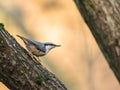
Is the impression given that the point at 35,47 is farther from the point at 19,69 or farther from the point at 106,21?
the point at 106,21

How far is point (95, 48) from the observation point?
1204cm

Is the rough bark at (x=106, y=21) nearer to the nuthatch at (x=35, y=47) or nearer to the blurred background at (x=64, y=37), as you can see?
the nuthatch at (x=35, y=47)

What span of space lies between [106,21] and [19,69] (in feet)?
3.62

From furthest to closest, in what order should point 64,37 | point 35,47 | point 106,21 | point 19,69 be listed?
point 64,37 < point 106,21 < point 35,47 < point 19,69

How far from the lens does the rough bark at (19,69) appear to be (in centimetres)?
316

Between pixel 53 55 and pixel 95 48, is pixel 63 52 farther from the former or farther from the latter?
pixel 95 48

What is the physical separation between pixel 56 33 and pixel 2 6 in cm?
149

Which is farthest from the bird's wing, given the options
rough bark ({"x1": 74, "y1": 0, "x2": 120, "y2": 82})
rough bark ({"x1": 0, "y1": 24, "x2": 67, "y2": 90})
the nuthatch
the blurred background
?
the blurred background

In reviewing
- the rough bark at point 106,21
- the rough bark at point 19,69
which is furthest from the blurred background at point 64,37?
the rough bark at point 19,69

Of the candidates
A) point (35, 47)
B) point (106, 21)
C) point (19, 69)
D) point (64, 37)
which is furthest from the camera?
point (64, 37)

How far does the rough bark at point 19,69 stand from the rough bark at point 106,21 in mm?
833

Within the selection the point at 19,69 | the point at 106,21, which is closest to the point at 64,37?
the point at 106,21

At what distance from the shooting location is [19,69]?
3.22m

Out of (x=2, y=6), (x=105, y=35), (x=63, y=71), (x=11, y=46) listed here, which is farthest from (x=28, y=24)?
(x=11, y=46)
